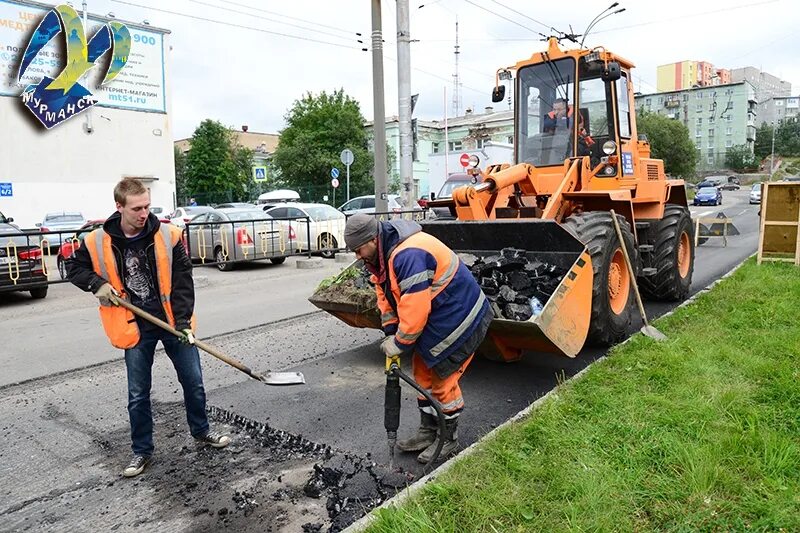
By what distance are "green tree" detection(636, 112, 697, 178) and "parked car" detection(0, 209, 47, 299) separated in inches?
2192

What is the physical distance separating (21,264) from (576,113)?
355 inches

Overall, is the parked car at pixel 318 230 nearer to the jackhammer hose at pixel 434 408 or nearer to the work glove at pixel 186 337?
the work glove at pixel 186 337

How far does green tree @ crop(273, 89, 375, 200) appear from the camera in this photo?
39.0 m

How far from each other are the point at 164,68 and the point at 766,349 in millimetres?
28237

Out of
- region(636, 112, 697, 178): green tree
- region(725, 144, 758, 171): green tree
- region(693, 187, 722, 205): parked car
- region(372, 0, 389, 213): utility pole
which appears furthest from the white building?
region(725, 144, 758, 171): green tree

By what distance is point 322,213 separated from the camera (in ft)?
55.4

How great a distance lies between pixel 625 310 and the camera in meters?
6.26

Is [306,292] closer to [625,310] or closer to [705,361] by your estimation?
[625,310]

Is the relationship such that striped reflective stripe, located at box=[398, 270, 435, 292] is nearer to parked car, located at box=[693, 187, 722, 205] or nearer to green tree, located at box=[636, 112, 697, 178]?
parked car, located at box=[693, 187, 722, 205]

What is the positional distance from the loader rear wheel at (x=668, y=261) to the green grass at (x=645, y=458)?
269 centimetres

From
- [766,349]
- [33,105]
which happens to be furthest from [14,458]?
[33,105]

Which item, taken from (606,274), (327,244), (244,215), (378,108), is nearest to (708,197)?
(327,244)

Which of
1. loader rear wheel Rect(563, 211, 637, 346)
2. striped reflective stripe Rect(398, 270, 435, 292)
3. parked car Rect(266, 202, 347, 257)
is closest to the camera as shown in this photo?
striped reflective stripe Rect(398, 270, 435, 292)

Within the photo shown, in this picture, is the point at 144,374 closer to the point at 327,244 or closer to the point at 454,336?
the point at 454,336
